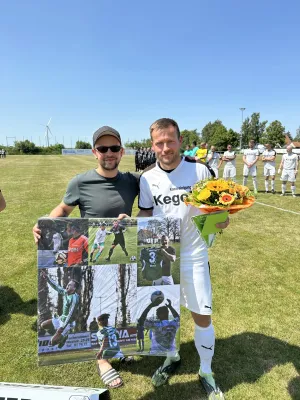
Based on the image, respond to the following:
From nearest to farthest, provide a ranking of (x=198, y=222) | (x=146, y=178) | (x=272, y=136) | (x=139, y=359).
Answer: (x=198, y=222) → (x=146, y=178) → (x=139, y=359) → (x=272, y=136)

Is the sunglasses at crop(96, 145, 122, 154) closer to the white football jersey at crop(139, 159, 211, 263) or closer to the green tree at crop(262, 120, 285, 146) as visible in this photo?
the white football jersey at crop(139, 159, 211, 263)

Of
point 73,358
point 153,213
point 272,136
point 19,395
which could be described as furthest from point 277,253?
point 272,136

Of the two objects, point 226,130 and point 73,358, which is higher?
point 226,130

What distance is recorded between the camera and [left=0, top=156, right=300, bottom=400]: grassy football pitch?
114 inches

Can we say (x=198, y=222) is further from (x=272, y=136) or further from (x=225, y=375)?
(x=272, y=136)

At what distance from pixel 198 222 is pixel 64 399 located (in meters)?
1.50

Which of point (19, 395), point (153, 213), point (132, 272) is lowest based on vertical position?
point (19, 395)

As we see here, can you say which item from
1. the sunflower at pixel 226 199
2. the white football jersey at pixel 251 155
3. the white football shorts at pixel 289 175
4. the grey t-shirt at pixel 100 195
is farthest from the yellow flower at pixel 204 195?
the white football shorts at pixel 289 175

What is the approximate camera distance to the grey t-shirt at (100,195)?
2666 mm

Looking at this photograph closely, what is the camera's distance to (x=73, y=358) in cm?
236

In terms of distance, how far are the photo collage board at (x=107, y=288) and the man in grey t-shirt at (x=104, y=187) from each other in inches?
13.9

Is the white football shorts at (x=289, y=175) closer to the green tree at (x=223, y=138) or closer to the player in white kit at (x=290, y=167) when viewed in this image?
the player in white kit at (x=290, y=167)

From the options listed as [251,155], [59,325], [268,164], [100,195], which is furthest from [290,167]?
[59,325]

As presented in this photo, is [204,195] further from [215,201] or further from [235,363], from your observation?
[235,363]
